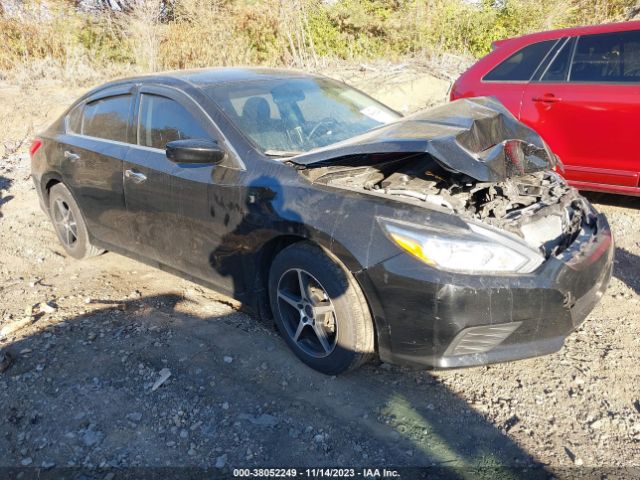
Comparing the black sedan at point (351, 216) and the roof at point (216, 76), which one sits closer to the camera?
the black sedan at point (351, 216)

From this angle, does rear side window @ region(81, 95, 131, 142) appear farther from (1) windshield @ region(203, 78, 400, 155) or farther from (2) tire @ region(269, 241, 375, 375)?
(2) tire @ region(269, 241, 375, 375)

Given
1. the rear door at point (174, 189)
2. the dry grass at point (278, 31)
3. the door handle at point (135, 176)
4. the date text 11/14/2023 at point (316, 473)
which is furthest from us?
the dry grass at point (278, 31)

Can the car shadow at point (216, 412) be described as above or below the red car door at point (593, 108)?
below

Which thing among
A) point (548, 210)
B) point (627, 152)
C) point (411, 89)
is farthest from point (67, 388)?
point (411, 89)

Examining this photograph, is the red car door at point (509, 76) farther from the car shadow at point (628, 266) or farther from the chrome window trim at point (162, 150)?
the chrome window trim at point (162, 150)

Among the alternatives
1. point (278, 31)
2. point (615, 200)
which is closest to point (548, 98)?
point (615, 200)

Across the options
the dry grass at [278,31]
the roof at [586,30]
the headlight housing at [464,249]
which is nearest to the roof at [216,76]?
the headlight housing at [464,249]

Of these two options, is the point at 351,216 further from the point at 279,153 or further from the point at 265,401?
the point at 265,401

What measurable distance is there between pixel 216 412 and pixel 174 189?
1478 mm

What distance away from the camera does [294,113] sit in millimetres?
3604

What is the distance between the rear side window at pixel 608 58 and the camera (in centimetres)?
467

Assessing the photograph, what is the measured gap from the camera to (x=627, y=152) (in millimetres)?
4637

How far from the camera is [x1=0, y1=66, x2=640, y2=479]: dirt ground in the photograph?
2395mm

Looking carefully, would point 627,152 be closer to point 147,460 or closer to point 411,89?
point 147,460
